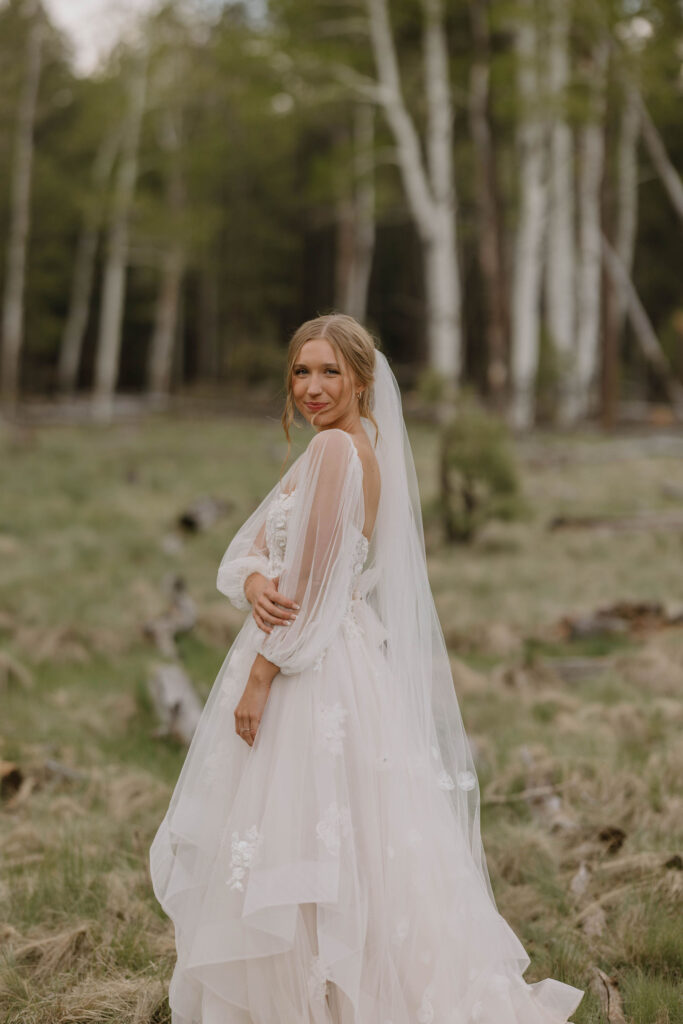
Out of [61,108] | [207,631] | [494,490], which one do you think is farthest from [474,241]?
[207,631]

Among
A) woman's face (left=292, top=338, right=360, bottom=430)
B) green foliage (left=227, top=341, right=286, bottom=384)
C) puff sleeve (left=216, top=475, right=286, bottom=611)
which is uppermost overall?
green foliage (left=227, top=341, right=286, bottom=384)

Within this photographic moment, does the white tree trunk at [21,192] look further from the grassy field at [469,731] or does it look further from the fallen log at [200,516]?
the fallen log at [200,516]

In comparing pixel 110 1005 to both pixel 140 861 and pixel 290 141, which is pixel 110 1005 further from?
pixel 290 141

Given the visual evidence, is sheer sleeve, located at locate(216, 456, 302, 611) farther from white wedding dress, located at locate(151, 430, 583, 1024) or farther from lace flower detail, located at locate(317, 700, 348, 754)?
lace flower detail, located at locate(317, 700, 348, 754)

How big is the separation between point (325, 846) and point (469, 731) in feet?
9.99

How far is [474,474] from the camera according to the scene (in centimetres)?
977

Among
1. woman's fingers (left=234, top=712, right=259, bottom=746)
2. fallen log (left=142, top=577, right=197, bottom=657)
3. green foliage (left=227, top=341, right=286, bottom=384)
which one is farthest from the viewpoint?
green foliage (left=227, top=341, right=286, bottom=384)

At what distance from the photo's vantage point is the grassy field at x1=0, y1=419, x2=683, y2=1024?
121 inches

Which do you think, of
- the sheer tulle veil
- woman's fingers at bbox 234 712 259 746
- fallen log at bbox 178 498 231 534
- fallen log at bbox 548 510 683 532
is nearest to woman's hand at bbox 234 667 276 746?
woman's fingers at bbox 234 712 259 746

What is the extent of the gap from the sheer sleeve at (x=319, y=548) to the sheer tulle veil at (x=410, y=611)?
8.7 inches

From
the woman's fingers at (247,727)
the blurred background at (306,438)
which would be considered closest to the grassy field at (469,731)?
the blurred background at (306,438)

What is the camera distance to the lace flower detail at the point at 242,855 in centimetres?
243

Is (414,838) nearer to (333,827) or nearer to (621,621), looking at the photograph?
(333,827)

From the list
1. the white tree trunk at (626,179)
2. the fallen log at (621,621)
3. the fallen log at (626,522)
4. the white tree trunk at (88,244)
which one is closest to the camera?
the fallen log at (621,621)
